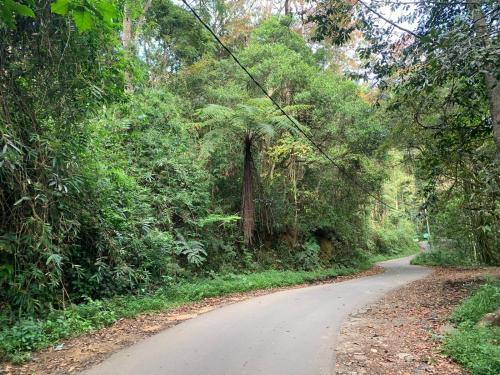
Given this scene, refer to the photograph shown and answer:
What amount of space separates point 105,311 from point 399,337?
17.2 feet

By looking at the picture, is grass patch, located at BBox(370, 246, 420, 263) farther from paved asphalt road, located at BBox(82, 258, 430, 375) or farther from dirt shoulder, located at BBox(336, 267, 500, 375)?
paved asphalt road, located at BBox(82, 258, 430, 375)

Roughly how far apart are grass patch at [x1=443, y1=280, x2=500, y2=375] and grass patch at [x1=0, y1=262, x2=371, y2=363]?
5.63 m

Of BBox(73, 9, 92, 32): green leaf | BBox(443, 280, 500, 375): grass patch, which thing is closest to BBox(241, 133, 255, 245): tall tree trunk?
BBox(443, 280, 500, 375): grass patch

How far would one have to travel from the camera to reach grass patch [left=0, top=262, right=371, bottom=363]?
5605 mm

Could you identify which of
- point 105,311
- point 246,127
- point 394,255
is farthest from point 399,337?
point 394,255

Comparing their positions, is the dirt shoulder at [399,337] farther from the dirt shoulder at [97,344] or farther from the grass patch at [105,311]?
the grass patch at [105,311]

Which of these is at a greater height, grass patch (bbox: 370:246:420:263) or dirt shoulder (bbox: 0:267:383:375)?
dirt shoulder (bbox: 0:267:383:375)

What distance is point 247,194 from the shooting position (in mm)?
13922

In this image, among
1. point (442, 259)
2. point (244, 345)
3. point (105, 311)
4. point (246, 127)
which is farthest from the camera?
point (442, 259)

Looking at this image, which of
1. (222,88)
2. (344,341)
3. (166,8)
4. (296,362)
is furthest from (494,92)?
(166,8)

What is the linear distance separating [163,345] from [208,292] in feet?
15.7

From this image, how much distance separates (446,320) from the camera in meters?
7.57

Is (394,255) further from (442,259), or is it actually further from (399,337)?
(399,337)

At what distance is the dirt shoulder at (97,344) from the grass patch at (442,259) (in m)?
19.9
